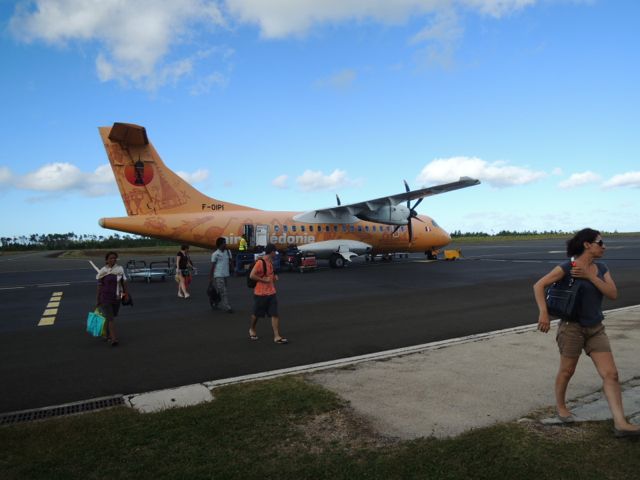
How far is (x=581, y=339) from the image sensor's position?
4957 millimetres

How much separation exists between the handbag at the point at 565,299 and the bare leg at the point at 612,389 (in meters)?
0.49

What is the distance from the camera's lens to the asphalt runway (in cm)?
720

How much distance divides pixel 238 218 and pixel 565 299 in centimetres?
2226

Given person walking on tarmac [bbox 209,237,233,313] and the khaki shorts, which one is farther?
person walking on tarmac [bbox 209,237,233,313]

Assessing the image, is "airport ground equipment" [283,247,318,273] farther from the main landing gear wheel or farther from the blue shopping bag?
the blue shopping bag

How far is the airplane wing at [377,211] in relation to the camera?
88.5 feet

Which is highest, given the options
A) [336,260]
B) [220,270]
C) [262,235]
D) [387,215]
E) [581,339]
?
[387,215]

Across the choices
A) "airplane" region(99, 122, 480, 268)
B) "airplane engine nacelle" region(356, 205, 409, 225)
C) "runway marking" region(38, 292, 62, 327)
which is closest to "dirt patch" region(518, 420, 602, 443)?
"runway marking" region(38, 292, 62, 327)

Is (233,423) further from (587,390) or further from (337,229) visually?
(337,229)

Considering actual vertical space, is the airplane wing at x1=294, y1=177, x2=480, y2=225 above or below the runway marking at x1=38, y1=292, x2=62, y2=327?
above

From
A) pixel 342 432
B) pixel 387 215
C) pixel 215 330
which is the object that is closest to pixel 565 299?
pixel 342 432

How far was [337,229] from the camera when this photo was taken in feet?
96.8

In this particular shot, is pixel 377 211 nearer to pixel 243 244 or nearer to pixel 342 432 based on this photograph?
pixel 243 244

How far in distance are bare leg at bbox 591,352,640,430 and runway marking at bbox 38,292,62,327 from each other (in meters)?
11.8
